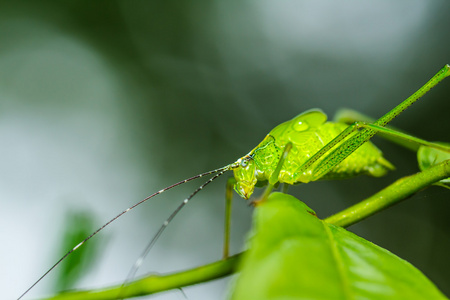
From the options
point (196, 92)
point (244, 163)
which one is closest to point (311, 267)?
point (244, 163)

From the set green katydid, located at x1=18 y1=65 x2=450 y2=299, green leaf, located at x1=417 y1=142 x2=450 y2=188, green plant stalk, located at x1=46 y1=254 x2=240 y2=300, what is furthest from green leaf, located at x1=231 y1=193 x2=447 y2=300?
green katydid, located at x1=18 y1=65 x2=450 y2=299

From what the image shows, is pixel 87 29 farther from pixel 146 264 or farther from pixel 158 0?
pixel 146 264

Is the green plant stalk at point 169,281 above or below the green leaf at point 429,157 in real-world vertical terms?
below

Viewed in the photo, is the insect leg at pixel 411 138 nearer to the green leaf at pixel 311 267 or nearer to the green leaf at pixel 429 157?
the green leaf at pixel 429 157

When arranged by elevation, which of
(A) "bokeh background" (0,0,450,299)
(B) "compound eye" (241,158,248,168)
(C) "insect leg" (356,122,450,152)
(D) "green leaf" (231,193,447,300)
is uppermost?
(A) "bokeh background" (0,0,450,299)

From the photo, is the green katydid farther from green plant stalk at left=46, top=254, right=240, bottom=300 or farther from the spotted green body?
green plant stalk at left=46, top=254, right=240, bottom=300

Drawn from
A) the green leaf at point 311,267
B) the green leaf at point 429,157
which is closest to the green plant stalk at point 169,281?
the green leaf at point 311,267

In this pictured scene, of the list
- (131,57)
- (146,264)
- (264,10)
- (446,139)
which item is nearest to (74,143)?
(131,57)
